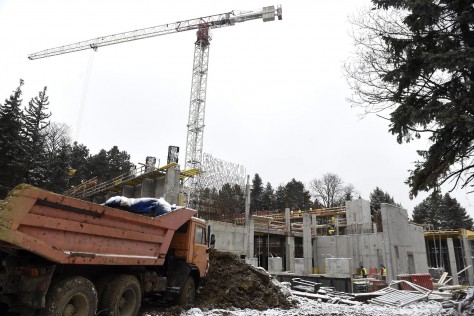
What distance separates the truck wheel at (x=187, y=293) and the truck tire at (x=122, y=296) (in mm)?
1749

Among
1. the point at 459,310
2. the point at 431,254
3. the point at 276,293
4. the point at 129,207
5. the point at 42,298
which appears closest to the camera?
the point at 42,298

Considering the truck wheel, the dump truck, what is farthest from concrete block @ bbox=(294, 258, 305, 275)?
the dump truck

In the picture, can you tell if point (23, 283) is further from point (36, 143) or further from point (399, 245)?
point (36, 143)

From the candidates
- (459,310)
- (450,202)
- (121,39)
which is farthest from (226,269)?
(450,202)

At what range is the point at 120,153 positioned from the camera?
63781 millimetres

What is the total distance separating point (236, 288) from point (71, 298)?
5.68m

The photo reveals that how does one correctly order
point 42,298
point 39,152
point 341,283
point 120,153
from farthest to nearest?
point 120,153 → point 39,152 → point 341,283 → point 42,298

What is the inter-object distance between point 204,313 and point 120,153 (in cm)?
5845

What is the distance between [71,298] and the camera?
6164mm

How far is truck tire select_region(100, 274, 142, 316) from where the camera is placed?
281 inches

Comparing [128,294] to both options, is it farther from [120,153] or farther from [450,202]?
[450,202]

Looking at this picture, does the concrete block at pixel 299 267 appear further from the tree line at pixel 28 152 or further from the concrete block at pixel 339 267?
the tree line at pixel 28 152

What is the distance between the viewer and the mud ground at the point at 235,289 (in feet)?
33.7

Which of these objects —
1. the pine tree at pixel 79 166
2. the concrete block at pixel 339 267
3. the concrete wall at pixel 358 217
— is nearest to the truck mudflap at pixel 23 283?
the concrete block at pixel 339 267
